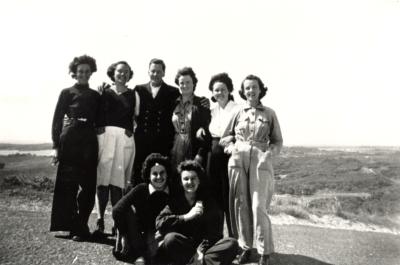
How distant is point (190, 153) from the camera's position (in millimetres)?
4438

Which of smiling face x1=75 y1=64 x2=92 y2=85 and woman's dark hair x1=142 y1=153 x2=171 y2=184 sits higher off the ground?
smiling face x1=75 y1=64 x2=92 y2=85

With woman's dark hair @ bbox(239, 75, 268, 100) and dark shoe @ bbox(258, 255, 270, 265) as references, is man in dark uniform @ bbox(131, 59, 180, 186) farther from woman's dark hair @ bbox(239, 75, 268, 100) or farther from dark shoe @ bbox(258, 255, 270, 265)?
dark shoe @ bbox(258, 255, 270, 265)

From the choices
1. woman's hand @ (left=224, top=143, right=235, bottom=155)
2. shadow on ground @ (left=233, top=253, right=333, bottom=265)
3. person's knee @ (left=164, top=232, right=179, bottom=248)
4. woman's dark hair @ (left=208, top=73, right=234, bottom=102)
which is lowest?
shadow on ground @ (left=233, top=253, right=333, bottom=265)

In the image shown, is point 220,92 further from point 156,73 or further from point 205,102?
point 156,73

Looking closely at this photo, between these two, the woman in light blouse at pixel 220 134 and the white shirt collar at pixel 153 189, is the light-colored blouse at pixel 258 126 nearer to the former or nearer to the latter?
the woman in light blouse at pixel 220 134

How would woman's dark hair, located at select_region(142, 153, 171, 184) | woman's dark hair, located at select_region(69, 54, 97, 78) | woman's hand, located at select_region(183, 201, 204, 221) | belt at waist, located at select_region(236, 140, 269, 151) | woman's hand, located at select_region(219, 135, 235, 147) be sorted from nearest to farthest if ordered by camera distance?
woman's hand, located at select_region(183, 201, 204, 221), woman's dark hair, located at select_region(142, 153, 171, 184), belt at waist, located at select_region(236, 140, 269, 151), woman's hand, located at select_region(219, 135, 235, 147), woman's dark hair, located at select_region(69, 54, 97, 78)

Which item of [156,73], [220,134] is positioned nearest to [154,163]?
[220,134]

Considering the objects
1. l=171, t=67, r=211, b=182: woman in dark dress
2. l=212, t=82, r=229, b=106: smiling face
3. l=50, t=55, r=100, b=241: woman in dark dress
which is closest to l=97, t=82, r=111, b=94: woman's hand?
l=50, t=55, r=100, b=241: woman in dark dress

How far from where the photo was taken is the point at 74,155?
14.9 ft

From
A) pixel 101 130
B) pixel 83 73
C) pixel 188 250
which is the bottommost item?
pixel 188 250

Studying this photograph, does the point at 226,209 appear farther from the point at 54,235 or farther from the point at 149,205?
the point at 54,235

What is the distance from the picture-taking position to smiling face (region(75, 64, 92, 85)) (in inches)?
182

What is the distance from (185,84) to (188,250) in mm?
2091

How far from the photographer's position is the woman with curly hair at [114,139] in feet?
15.2
